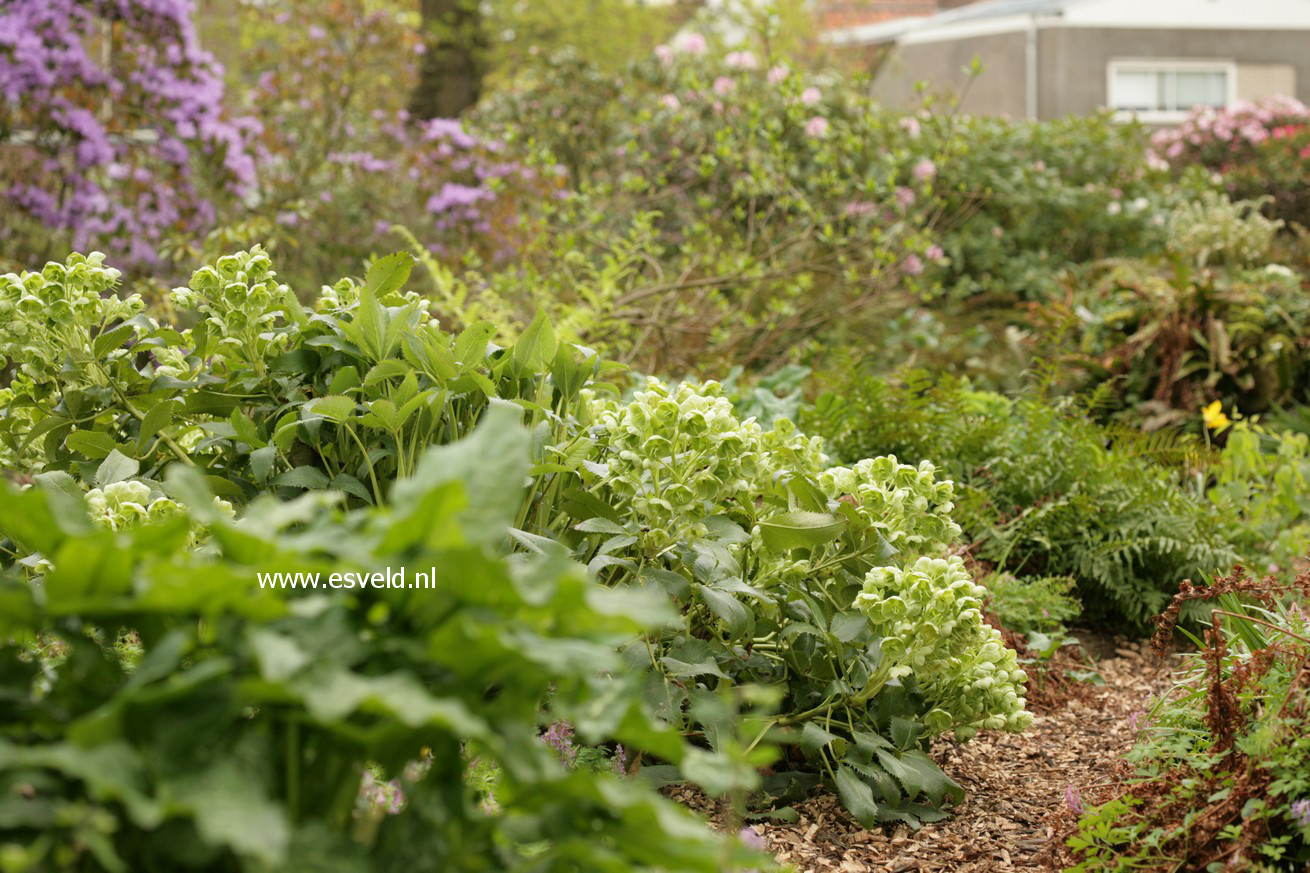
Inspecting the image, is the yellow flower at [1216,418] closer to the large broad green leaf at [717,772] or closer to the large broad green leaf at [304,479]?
the large broad green leaf at [304,479]

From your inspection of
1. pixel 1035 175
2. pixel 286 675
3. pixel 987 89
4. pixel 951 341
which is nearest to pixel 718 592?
pixel 286 675

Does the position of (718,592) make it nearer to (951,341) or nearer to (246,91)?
(951,341)

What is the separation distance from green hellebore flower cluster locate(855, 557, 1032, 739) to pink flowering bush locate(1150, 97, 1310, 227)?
36.1ft

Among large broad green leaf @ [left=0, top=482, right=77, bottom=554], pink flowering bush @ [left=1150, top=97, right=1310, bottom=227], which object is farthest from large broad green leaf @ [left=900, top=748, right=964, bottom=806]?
pink flowering bush @ [left=1150, top=97, right=1310, bottom=227]

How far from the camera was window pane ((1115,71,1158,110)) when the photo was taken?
21.0 metres

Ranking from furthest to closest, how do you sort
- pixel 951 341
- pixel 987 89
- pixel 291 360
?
pixel 987 89
pixel 951 341
pixel 291 360

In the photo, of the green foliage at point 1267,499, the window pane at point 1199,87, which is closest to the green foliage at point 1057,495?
the green foliage at point 1267,499

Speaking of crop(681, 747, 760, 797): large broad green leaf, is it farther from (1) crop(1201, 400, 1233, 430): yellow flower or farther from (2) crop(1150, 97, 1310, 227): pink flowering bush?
(2) crop(1150, 97, 1310, 227): pink flowering bush

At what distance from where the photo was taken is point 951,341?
6504 mm

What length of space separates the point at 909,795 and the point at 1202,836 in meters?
0.56

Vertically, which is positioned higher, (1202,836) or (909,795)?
(1202,836)

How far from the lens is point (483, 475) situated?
913 millimetres

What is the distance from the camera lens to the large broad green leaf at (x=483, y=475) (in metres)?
0.88

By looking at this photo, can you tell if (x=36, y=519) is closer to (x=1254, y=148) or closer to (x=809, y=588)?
(x=809, y=588)
